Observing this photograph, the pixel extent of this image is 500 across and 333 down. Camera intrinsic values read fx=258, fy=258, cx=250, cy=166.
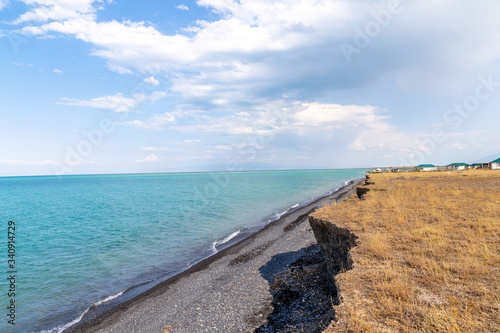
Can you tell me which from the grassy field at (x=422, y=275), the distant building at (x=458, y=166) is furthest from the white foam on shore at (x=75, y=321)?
the distant building at (x=458, y=166)

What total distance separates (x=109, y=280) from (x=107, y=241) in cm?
1133

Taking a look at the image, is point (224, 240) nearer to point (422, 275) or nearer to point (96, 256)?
point (96, 256)

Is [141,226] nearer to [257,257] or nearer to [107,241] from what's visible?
[107,241]

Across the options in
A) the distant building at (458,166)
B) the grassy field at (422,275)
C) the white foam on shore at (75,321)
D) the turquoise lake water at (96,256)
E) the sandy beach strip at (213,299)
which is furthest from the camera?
the distant building at (458,166)

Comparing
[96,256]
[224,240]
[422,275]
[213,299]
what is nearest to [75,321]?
[213,299]

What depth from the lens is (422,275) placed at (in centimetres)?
621

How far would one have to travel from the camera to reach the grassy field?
4434mm

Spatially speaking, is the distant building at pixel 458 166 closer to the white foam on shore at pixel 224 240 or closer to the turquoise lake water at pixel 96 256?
the turquoise lake water at pixel 96 256

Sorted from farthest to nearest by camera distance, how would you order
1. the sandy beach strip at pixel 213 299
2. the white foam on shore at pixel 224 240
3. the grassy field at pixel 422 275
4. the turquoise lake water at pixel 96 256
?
the white foam on shore at pixel 224 240
the turquoise lake water at pixel 96 256
the sandy beach strip at pixel 213 299
the grassy field at pixel 422 275

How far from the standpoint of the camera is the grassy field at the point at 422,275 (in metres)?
4.43

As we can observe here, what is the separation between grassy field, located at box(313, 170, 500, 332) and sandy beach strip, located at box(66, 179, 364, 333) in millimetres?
4506

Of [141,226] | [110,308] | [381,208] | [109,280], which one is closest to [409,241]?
[381,208]

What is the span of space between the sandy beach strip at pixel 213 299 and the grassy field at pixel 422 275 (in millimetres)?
4506

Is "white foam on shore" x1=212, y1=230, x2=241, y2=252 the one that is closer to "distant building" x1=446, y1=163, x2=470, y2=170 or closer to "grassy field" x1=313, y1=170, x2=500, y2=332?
"grassy field" x1=313, y1=170, x2=500, y2=332
